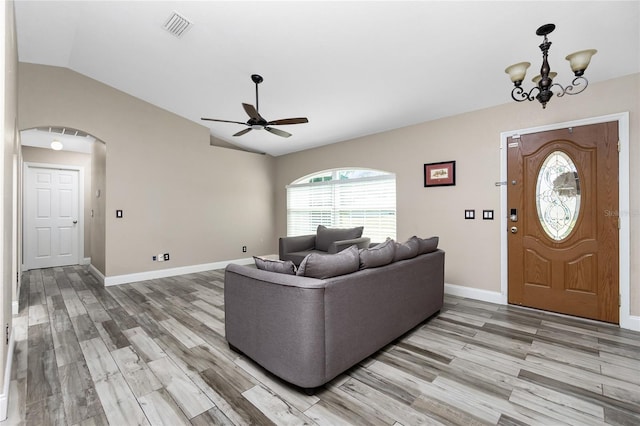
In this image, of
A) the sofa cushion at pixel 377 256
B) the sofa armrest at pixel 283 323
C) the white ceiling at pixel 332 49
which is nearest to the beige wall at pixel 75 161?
the white ceiling at pixel 332 49

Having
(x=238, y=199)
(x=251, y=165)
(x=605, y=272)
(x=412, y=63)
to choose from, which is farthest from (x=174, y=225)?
(x=605, y=272)

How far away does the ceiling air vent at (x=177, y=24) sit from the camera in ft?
9.83

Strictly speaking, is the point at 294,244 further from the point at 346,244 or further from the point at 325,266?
the point at 325,266

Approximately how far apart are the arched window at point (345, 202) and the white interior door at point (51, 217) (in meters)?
4.84

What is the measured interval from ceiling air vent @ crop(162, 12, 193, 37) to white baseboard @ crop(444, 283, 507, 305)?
4651 millimetres

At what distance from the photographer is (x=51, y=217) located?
20.1ft

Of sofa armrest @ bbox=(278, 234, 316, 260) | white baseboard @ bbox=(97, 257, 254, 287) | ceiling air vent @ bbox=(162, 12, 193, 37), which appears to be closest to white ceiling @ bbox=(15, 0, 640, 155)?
ceiling air vent @ bbox=(162, 12, 193, 37)

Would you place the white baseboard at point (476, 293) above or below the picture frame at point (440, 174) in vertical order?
below

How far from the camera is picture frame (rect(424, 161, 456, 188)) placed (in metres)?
4.06

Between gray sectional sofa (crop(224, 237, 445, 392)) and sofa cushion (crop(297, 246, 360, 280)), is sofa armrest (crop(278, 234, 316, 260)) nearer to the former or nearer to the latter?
gray sectional sofa (crop(224, 237, 445, 392))

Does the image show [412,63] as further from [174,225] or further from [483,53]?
[174,225]

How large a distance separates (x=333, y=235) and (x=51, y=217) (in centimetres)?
613

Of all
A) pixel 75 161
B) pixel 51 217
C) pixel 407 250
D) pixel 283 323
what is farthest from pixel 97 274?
pixel 407 250

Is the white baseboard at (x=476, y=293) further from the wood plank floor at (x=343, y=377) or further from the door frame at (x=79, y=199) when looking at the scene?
the door frame at (x=79, y=199)
